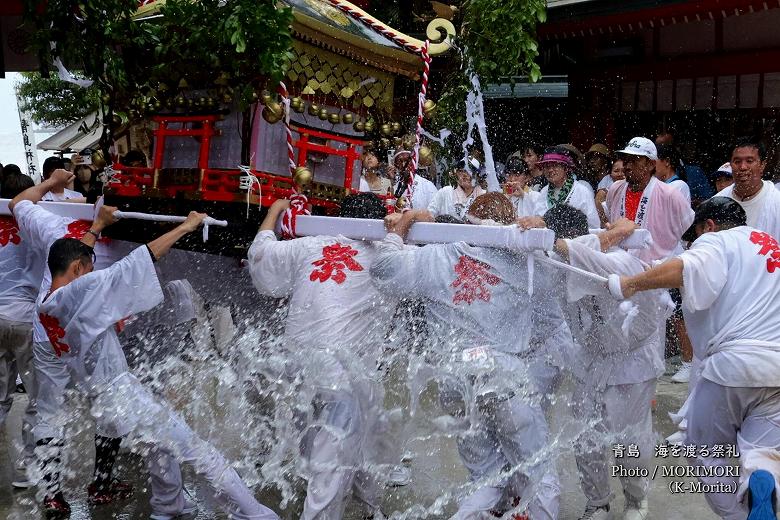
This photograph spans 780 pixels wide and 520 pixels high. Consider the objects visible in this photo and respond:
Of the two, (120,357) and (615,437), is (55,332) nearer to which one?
(120,357)

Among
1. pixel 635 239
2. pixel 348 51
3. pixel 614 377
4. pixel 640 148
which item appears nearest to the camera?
pixel 635 239

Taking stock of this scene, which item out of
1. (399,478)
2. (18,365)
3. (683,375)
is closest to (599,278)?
(399,478)

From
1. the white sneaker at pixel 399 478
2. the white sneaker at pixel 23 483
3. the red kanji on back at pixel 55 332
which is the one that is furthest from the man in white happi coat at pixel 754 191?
the white sneaker at pixel 23 483

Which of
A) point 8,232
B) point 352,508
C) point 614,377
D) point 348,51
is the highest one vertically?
point 348,51

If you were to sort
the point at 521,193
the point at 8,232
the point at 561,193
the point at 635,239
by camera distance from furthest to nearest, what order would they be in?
the point at 521,193
the point at 561,193
the point at 8,232
the point at 635,239

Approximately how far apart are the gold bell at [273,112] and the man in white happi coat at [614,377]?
4.31 ft

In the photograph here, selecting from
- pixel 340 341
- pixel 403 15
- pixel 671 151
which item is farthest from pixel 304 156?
pixel 403 15

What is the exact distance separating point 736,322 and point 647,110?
23.3ft

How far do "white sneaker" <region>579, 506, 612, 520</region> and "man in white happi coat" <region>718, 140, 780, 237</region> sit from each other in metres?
1.86

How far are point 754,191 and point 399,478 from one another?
2.57 m

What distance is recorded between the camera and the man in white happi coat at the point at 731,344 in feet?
10.9

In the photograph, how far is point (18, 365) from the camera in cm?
507

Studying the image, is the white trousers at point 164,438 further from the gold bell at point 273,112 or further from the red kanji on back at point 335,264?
the gold bell at point 273,112

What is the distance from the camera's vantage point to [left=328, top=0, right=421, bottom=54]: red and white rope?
461 cm
